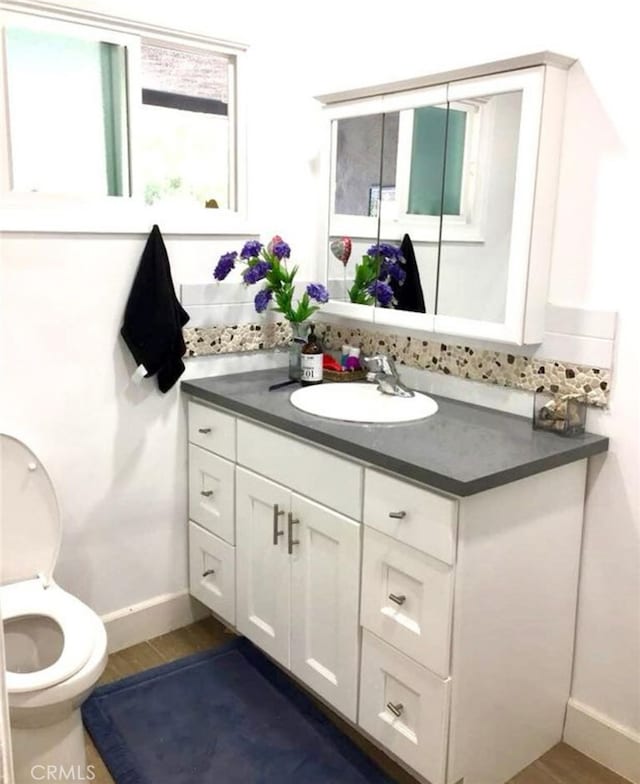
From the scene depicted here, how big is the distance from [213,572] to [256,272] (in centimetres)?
100

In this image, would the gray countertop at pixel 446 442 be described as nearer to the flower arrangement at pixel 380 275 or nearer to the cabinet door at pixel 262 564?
the cabinet door at pixel 262 564

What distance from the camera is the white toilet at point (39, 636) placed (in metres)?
1.65

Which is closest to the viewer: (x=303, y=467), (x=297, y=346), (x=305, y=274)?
(x=303, y=467)

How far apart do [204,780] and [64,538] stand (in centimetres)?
83

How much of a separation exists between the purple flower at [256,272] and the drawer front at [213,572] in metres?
0.85

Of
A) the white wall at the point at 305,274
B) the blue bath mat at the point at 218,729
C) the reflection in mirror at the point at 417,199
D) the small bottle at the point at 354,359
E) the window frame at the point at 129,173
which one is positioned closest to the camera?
the white wall at the point at 305,274

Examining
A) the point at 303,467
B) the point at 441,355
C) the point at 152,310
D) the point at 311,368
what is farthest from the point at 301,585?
the point at 152,310

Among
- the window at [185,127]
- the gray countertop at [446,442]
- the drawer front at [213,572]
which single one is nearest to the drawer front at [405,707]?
the gray countertop at [446,442]

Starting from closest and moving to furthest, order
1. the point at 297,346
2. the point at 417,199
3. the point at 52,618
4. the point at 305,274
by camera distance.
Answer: the point at 52,618, the point at 417,199, the point at 297,346, the point at 305,274

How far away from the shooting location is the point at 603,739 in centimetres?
196

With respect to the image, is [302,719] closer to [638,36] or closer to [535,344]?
[535,344]

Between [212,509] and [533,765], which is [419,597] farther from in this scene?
[212,509]

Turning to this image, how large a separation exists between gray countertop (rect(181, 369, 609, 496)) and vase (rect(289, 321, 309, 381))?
0.64ft

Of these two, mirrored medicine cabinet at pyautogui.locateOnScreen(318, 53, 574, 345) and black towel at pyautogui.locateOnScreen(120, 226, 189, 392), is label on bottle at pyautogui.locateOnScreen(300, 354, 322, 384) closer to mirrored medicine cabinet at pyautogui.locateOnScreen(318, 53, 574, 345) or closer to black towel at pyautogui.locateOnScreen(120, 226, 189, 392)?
mirrored medicine cabinet at pyautogui.locateOnScreen(318, 53, 574, 345)
